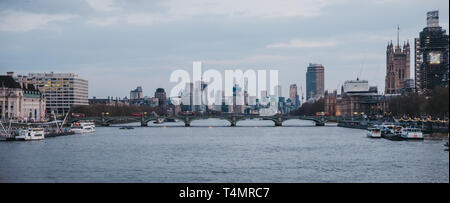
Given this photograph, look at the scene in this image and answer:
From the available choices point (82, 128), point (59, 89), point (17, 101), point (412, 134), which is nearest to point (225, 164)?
point (412, 134)

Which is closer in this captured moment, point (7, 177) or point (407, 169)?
point (7, 177)

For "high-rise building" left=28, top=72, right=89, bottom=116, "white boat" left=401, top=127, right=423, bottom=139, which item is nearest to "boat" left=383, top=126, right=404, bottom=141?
"white boat" left=401, top=127, right=423, bottom=139

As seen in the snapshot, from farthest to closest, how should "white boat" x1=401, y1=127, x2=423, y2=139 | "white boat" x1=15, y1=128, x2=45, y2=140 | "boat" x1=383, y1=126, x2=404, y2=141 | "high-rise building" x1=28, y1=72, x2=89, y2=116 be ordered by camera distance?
"high-rise building" x1=28, y1=72, x2=89, y2=116, "white boat" x1=15, y1=128, x2=45, y2=140, "boat" x1=383, y1=126, x2=404, y2=141, "white boat" x1=401, y1=127, x2=423, y2=139

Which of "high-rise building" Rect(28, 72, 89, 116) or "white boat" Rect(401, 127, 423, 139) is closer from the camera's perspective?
"white boat" Rect(401, 127, 423, 139)

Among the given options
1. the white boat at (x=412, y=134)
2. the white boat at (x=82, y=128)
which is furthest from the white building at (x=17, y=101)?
the white boat at (x=412, y=134)

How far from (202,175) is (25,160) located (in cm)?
1602

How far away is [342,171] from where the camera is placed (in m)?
35.9

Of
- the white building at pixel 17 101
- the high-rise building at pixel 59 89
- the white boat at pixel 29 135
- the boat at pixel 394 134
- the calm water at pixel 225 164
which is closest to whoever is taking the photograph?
the calm water at pixel 225 164

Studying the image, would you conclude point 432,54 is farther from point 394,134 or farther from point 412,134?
point 412,134

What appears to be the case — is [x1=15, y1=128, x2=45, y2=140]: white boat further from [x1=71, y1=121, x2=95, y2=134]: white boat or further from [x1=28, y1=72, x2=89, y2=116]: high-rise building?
[x1=28, y1=72, x2=89, y2=116]: high-rise building

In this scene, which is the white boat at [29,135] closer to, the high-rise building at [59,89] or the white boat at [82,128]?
the white boat at [82,128]

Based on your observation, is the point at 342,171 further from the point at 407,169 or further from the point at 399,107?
the point at 399,107
